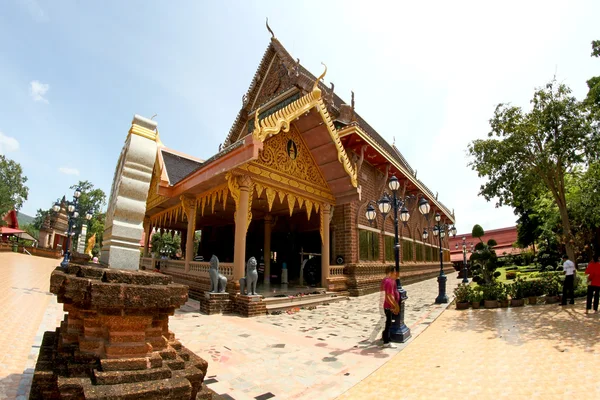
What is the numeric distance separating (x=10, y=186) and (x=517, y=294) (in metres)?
55.0

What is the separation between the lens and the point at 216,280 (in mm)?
9383

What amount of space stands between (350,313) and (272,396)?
6.37m

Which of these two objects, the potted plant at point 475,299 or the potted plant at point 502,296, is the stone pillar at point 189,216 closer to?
the potted plant at point 475,299

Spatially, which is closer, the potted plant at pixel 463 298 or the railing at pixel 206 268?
the railing at pixel 206 268

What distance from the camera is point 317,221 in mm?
15594

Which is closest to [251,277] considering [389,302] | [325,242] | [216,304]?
[216,304]

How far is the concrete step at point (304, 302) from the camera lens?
9.87m

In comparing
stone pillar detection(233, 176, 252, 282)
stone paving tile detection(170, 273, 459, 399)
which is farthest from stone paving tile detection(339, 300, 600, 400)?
stone pillar detection(233, 176, 252, 282)

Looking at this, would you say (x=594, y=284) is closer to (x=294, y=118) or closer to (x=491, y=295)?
(x=491, y=295)

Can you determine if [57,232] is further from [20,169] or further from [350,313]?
[350,313]

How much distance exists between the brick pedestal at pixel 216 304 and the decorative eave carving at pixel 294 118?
4616mm

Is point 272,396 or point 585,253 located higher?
point 585,253

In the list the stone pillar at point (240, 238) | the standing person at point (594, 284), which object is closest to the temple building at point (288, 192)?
the stone pillar at point (240, 238)

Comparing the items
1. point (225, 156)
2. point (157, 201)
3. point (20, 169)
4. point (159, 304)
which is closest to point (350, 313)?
point (225, 156)
